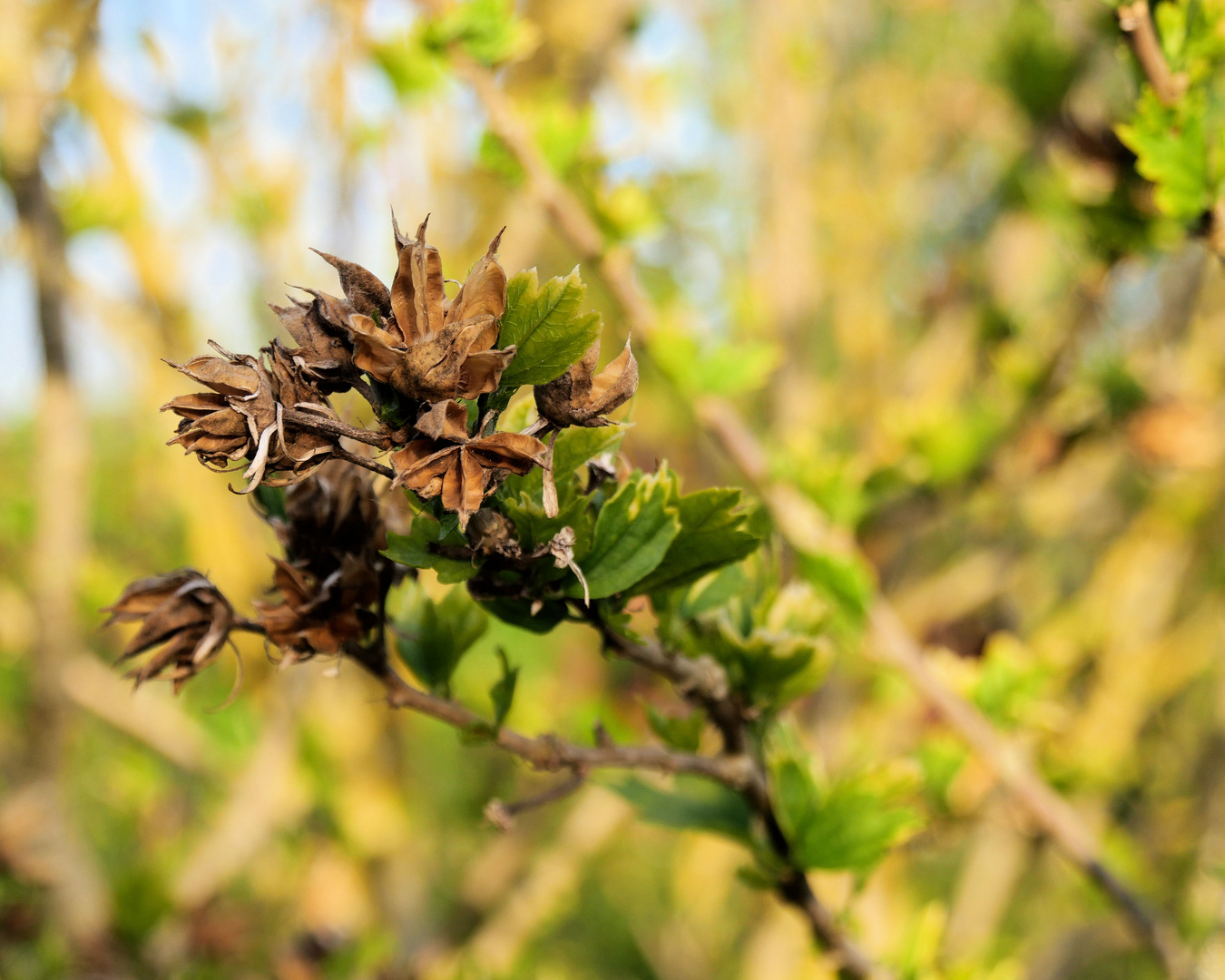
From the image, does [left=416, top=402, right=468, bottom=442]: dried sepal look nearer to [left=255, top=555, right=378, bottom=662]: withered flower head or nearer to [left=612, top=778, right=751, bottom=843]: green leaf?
[left=255, top=555, right=378, bottom=662]: withered flower head

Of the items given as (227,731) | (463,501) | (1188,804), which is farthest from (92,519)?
(1188,804)

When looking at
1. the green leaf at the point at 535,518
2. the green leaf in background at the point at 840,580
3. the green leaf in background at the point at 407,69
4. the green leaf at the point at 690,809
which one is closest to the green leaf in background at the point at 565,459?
the green leaf at the point at 535,518

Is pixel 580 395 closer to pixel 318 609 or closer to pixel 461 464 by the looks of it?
pixel 461 464

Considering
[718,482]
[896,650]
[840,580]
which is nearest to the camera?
[840,580]

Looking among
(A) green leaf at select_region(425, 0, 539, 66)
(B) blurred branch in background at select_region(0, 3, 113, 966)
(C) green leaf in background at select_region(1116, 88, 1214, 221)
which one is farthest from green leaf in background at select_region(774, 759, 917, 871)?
(B) blurred branch in background at select_region(0, 3, 113, 966)

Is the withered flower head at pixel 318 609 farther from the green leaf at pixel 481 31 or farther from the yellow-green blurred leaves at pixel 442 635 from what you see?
the green leaf at pixel 481 31

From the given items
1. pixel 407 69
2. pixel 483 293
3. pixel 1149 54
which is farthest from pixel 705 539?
pixel 407 69
